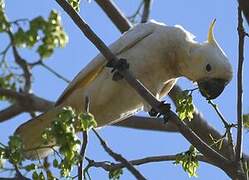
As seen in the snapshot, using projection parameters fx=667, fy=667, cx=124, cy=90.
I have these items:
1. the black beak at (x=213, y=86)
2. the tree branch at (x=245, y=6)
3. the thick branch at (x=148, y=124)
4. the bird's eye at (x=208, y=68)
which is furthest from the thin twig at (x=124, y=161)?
the thick branch at (x=148, y=124)

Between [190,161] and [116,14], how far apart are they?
9.76 ft

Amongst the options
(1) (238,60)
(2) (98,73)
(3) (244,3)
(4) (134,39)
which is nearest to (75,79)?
(2) (98,73)

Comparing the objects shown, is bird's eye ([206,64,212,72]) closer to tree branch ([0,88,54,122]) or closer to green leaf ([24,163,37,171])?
tree branch ([0,88,54,122])

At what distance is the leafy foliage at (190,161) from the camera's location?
381cm

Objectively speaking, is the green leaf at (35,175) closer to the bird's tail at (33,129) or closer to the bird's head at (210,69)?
the bird's tail at (33,129)

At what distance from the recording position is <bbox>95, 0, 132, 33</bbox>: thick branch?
6.50 meters

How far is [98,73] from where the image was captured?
16.7 ft

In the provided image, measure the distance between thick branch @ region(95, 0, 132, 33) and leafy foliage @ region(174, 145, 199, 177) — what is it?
284 cm

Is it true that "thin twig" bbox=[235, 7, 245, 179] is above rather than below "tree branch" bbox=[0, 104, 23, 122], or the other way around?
below

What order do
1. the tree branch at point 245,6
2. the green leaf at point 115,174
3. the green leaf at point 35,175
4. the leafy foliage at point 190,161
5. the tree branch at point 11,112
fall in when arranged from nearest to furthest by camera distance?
the tree branch at point 245,6 < the green leaf at point 35,175 < the leafy foliage at point 190,161 < the green leaf at point 115,174 < the tree branch at point 11,112

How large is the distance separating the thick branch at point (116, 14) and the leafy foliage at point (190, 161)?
9.30 feet

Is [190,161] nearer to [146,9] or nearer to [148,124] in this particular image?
[148,124]

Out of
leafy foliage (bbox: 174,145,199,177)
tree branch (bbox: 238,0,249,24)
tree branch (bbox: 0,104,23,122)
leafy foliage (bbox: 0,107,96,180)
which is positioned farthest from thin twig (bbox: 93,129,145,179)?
tree branch (bbox: 0,104,23,122)

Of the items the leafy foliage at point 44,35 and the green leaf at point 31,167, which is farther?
the leafy foliage at point 44,35
